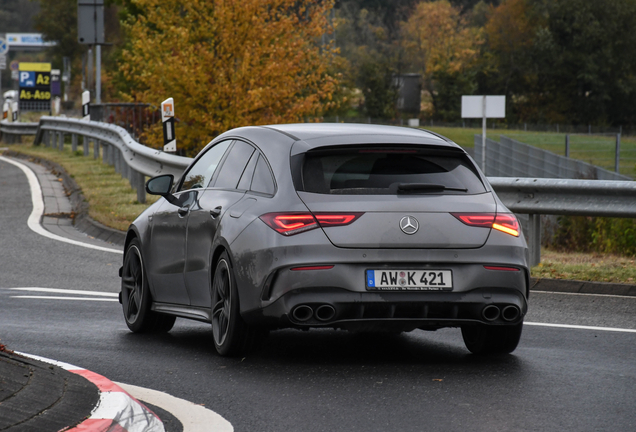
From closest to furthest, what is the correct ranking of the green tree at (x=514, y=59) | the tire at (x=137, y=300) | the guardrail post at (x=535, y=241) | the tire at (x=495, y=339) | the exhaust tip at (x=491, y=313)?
the exhaust tip at (x=491, y=313) → the tire at (x=495, y=339) → the tire at (x=137, y=300) → the guardrail post at (x=535, y=241) → the green tree at (x=514, y=59)

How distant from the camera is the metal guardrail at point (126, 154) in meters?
16.5

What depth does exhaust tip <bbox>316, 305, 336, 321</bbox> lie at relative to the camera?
637cm

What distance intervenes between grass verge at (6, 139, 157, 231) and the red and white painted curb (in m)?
9.47

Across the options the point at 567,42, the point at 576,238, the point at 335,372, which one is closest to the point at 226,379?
the point at 335,372

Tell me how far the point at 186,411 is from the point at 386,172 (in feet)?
6.72

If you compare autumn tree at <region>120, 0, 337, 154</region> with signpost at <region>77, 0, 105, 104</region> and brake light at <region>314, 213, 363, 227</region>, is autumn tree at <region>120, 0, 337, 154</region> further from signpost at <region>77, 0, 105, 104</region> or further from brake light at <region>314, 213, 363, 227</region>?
brake light at <region>314, 213, 363, 227</region>

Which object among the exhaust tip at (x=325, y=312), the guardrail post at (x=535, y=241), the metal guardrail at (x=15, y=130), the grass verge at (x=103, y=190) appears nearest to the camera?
the exhaust tip at (x=325, y=312)

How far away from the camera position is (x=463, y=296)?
647cm

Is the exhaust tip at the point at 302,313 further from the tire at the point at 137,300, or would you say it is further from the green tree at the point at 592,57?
the green tree at the point at 592,57

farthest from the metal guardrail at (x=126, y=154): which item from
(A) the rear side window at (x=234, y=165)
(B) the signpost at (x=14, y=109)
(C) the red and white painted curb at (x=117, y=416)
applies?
(B) the signpost at (x=14, y=109)

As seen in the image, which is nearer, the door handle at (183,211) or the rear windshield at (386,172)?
the rear windshield at (386,172)

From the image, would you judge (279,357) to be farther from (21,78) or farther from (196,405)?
(21,78)

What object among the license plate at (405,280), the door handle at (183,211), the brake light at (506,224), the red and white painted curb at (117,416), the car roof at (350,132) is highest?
the car roof at (350,132)

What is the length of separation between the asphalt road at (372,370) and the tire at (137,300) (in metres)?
0.13
